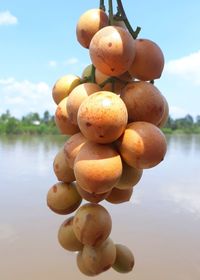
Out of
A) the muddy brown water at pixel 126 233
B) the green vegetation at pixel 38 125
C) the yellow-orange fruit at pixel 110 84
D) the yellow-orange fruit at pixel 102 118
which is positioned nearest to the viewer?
the yellow-orange fruit at pixel 102 118

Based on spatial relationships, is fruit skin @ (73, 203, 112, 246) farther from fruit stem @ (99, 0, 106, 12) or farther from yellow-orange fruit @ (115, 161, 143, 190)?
fruit stem @ (99, 0, 106, 12)

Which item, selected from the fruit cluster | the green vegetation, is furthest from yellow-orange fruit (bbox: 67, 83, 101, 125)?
the green vegetation

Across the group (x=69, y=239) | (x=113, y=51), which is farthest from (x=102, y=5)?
(x=69, y=239)

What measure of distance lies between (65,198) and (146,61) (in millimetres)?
347

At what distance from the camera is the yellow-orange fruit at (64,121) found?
78cm

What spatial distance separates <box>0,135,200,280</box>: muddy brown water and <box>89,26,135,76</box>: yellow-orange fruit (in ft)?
14.8

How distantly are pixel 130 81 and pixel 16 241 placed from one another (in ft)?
18.3

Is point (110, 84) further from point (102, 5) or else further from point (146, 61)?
point (102, 5)

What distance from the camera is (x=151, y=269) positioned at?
16.6ft

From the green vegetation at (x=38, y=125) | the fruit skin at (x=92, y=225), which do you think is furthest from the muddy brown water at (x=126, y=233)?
the green vegetation at (x=38, y=125)

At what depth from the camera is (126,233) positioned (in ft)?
19.7

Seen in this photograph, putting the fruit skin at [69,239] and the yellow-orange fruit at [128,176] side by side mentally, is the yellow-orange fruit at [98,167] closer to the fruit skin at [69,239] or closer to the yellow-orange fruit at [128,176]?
the yellow-orange fruit at [128,176]

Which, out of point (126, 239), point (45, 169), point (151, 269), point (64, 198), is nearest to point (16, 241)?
point (126, 239)

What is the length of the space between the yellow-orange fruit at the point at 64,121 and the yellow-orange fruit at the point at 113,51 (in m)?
0.12
